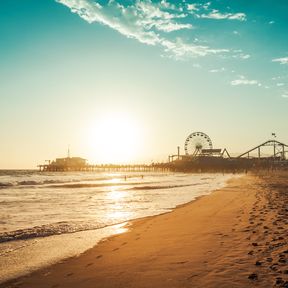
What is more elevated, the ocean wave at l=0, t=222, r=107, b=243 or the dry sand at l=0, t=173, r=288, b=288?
the dry sand at l=0, t=173, r=288, b=288

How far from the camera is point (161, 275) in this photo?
5.75 meters

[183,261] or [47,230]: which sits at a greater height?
[183,261]

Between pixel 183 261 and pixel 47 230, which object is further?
pixel 47 230

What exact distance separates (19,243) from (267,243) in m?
6.23

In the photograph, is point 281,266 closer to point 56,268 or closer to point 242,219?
point 56,268

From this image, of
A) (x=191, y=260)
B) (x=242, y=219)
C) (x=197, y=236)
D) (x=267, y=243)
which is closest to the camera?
(x=191, y=260)

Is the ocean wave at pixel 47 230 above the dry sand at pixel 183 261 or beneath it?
beneath

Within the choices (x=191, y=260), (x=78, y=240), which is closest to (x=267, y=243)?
(x=191, y=260)

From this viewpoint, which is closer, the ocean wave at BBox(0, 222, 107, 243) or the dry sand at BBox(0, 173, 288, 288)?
the dry sand at BBox(0, 173, 288, 288)

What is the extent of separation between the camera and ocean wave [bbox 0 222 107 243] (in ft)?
33.1

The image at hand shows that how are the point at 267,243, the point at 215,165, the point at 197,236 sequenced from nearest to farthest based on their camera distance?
the point at 267,243 < the point at 197,236 < the point at 215,165

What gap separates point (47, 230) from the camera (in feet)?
36.6

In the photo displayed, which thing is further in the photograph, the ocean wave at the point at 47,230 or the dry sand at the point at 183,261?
the ocean wave at the point at 47,230

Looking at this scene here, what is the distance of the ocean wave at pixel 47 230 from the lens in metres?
10.1
